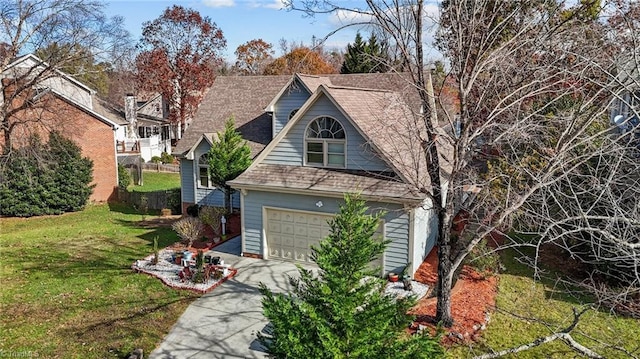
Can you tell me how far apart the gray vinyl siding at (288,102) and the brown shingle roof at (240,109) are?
2265mm

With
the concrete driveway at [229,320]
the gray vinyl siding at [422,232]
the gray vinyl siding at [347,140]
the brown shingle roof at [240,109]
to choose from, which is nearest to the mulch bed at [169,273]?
the concrete driveway at [229,320]

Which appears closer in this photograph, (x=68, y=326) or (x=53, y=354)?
(x=53, y=354)

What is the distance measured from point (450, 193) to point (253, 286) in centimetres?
703

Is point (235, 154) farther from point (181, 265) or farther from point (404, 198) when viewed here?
point (404, 198)

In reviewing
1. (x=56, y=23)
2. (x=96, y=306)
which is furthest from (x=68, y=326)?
(x=56, y=23)

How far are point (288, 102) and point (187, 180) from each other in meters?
7.33

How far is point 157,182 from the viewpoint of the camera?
3550 cm

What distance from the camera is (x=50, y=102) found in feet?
82.8

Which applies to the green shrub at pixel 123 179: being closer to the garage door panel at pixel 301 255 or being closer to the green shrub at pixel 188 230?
the green shrub at pixel 188 230

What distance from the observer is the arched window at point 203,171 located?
2236 cm

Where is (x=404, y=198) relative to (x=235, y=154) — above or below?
below

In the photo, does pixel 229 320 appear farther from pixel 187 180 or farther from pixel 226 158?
pixel 187 180

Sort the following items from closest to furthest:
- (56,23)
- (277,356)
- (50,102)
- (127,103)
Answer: (277,356) < (56,23) < (50,102) < (127,103)

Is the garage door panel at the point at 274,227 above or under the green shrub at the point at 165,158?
under
